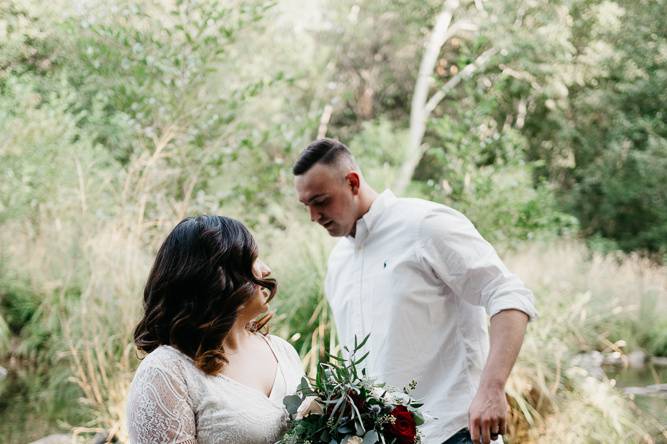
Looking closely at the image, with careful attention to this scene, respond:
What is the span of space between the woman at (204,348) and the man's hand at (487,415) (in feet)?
2.03

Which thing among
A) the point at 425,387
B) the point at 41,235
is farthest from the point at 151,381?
the point at 41,235

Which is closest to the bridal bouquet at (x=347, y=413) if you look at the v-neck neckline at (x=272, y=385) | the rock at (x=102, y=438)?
the v-neck neckline at (x=272, y=385)

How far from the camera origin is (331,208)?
2.95 metres

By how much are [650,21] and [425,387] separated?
17625 millimetres

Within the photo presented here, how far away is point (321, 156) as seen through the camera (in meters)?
2.99

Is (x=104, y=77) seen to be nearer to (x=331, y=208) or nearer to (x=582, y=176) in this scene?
(x=331, y=208)

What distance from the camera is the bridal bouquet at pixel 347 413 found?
1.91 meters

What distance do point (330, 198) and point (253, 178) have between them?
226 inches

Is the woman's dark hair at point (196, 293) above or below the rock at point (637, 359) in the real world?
above

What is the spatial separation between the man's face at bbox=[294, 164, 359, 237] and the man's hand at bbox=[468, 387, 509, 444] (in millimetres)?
874

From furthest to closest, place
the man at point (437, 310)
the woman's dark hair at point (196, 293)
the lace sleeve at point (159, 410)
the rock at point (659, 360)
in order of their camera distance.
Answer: the rock at point (659, 360), the man at point (437, 310), the woman's dark hair at point (196, 293), the lace sleeve at point (159, 410)

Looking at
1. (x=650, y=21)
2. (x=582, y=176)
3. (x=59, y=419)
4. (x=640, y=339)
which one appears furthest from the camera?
(x=582, y=176)

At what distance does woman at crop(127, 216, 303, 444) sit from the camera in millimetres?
1922

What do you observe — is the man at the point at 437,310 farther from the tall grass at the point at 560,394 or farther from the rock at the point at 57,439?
the rock at the point at 57,439
